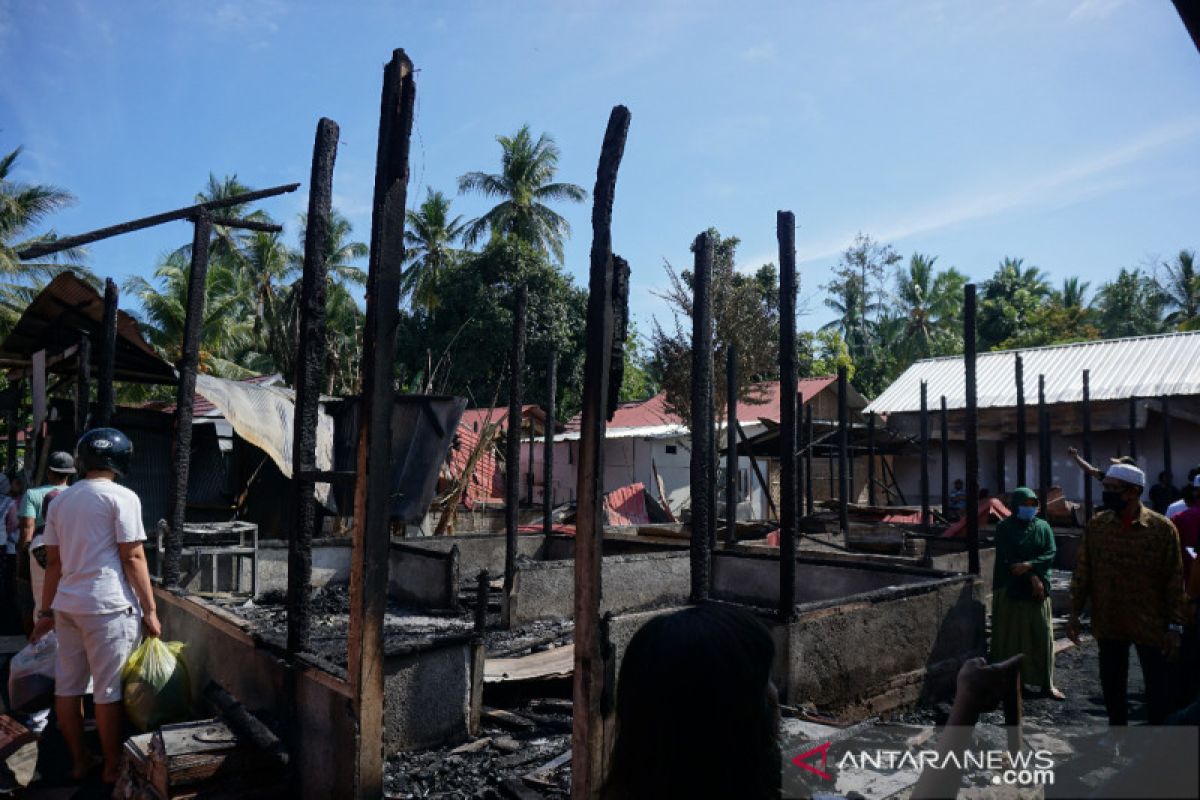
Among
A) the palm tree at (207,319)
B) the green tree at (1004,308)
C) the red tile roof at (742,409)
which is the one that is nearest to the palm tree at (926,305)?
the green tree at (1004,308)

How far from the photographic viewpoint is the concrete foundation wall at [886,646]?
20.7ft

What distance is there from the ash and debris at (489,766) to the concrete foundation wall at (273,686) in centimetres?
57

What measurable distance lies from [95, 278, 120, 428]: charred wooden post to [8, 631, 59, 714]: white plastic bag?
135 inches

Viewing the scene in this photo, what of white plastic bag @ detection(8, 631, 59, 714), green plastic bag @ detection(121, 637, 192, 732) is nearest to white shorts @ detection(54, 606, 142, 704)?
green plastic bag @ detection(121, 637, 192, 732)

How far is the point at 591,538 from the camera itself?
3871 mm

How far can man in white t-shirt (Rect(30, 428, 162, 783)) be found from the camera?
181 inches

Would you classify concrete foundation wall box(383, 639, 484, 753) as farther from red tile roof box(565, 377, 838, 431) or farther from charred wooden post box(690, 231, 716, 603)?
red tile roof box(565, 377, 838, 431)

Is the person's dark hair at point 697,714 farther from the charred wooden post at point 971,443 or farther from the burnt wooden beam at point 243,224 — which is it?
the charred wooden post at point 971,443

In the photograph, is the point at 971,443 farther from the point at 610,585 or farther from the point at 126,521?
the point at 126,521

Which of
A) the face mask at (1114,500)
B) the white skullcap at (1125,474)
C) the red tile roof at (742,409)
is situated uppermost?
the red tile roof at (742,409)

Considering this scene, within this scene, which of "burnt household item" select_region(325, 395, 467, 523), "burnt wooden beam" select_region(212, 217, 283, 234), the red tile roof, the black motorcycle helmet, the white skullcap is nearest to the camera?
the black motorcycle helmet

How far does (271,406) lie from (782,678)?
9028mm

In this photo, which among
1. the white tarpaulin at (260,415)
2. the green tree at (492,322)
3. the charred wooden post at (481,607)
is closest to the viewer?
the charred wooden post at (481,607)

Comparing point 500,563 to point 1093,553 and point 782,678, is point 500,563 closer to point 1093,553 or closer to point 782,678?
point 782,678
